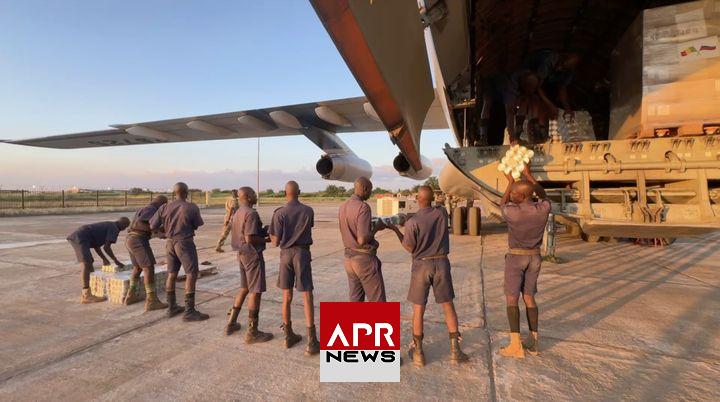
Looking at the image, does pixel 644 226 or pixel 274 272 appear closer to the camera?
pixel 644 226

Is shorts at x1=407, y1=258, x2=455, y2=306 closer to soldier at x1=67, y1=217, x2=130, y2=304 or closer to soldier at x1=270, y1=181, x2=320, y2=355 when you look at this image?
soldier at x1=270, y1=181, x2=320, y2=355

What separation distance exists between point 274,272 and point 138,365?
360cm

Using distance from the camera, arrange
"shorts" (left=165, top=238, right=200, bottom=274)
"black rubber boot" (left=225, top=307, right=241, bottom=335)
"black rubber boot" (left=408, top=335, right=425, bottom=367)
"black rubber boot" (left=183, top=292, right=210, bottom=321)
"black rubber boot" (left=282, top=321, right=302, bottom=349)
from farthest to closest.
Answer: "shorts" (left=165, top=238, right=200, bottom=274) → "black rubber boot" (left=183, top=292, right=210, bottom=321) → "black rubber boot" (left=225, top=307, right=241, bottom=335) → "black rubber boot" (left=282, top=321, right=302, bottom=349) → "black rubber boot" (left=408, top=335, right=425, bottom=367)

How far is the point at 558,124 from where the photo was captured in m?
8.65

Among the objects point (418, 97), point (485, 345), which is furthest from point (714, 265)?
point (418, 97)

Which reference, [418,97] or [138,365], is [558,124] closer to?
[418,97]

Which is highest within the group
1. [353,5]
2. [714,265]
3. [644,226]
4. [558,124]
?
[558,124]

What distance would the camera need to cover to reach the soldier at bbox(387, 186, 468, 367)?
3.17 metres

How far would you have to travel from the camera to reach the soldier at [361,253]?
10.7 feet

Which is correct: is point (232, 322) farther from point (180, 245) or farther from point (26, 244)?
point (26, 244)

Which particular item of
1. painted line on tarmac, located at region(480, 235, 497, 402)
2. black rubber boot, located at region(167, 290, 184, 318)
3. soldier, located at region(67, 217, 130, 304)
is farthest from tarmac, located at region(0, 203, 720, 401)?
soldier, located at region(67, 217, 130, 304)

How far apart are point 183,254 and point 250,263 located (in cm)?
123

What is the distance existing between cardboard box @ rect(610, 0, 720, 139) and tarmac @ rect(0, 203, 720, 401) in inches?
104

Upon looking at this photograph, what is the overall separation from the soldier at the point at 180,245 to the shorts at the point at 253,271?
1.03m
